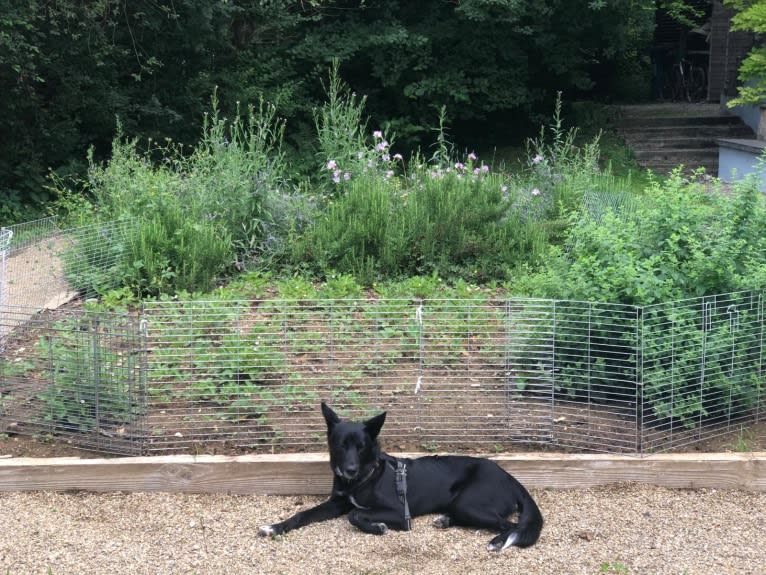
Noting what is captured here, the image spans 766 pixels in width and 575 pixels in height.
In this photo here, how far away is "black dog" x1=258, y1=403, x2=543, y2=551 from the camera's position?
3934 mm

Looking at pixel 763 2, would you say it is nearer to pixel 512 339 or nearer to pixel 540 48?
pixel 540 48

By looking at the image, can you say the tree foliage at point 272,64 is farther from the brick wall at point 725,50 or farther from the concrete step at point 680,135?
the brick wall at point 725,50

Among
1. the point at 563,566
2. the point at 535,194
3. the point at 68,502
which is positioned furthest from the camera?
the point at 535,194

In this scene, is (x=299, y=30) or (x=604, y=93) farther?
(x=604, y=93)

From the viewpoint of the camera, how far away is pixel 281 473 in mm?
4359

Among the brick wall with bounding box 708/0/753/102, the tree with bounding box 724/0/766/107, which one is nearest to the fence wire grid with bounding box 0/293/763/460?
the tree with bounding box 724/0/766/107

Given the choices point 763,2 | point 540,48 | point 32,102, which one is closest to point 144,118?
point 32,102

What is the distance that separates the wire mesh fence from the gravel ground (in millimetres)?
374

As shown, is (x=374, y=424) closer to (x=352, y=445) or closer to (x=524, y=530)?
(x=352, y=445)

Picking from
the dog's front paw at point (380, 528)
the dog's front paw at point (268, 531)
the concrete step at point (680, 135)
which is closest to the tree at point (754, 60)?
the concrete step at point (680, 135)

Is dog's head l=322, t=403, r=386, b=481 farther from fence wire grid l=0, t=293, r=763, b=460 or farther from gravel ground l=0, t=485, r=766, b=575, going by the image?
fence wire grid l=0, t=293, r=763, b=460

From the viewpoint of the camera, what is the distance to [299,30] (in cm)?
1639

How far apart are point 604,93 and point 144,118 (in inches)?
483

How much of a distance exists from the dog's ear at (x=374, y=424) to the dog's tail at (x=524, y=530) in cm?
69
